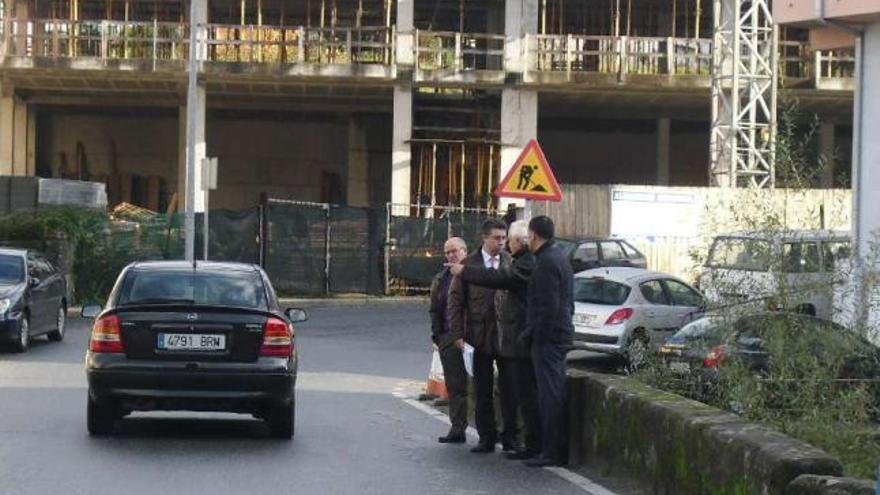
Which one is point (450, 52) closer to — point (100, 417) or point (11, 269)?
point (11, 269)

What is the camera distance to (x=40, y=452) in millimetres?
12914

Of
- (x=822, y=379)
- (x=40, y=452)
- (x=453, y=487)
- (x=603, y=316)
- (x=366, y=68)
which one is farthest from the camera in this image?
(x=366, y=68)

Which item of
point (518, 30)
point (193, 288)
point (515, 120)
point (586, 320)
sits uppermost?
point (518, 30)

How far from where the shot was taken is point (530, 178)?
66.4ft

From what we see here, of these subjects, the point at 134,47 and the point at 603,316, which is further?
the point at 134,47

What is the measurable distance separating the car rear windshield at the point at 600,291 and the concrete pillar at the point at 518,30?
22471mm

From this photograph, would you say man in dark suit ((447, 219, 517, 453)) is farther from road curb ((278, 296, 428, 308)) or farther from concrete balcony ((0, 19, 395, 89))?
concrete balcony ((0, 19, 395, 89))

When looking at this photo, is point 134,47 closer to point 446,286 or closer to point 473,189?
point 473,189

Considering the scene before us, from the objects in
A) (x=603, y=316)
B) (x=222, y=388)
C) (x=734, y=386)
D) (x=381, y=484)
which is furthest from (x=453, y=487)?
(x=603, y=316)

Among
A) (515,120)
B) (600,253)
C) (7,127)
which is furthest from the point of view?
(7,127)

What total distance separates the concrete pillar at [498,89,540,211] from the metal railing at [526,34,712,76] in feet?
2.91

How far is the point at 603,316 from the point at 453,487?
41.4 ft

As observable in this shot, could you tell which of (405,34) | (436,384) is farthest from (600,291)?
(405,34)

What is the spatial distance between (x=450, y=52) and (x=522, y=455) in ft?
113
